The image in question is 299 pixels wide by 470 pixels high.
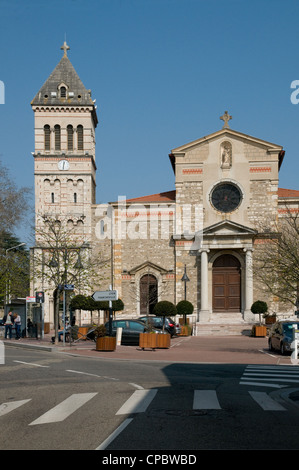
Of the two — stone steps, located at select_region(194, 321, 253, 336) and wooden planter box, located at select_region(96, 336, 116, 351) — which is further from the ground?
wooden planter box, located at select_region(96, 336, 116, 351)

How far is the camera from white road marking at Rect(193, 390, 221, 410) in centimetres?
1084

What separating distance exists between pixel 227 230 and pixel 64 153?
50.1ft

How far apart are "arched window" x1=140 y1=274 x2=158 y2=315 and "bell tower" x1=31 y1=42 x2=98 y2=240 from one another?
6.27 m

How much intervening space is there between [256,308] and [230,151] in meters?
12.1

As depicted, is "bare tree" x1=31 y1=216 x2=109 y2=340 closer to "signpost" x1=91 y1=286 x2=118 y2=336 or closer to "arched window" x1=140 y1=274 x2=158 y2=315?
"signpost" x1=91 y1=286 x2=118 y2=336

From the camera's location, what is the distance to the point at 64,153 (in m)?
52.5

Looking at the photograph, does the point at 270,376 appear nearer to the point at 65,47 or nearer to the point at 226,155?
the point at 226,155

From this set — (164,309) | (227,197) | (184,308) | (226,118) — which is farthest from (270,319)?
(226,118)

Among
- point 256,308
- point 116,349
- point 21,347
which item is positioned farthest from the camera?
point 256,308

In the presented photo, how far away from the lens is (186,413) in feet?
33.2

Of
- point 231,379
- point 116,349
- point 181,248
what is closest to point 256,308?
point 181,248

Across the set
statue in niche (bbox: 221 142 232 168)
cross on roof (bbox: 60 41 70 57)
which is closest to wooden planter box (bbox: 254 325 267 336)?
statue in niche (bbox: 221 142 232 168)

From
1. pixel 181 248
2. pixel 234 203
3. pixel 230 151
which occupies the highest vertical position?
pixel 230 151

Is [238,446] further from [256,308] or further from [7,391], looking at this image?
[256,308]
